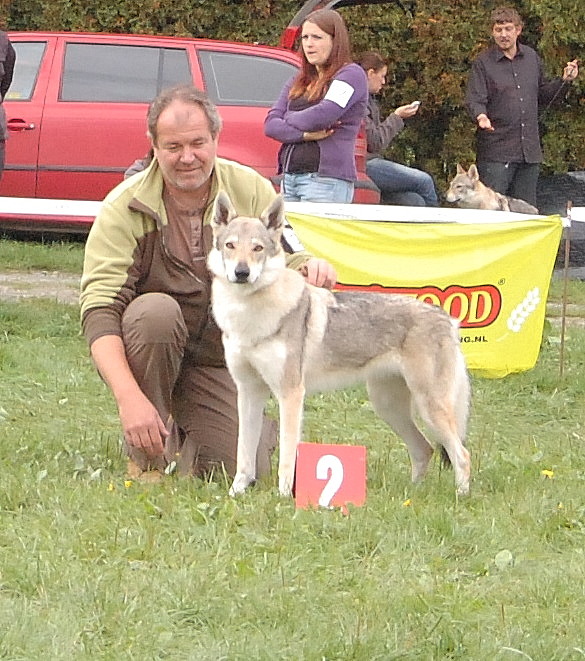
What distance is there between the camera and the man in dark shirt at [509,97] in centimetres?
973

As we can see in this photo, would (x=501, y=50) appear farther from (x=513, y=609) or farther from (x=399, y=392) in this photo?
(x=513, y=609)

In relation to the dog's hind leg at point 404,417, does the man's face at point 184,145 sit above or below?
above

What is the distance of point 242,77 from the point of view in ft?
31.9

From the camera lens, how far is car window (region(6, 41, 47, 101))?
31.8ft

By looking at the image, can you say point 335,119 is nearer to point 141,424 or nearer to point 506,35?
point 506,35

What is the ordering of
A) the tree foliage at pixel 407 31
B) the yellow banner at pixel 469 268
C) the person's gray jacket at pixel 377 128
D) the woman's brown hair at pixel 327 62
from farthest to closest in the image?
the tree foliage at pixel 407 31
the person's gray jacket at pixel 377 128
the woman's brown hair at pixel 327 62
the yellow banner at pixel 469 268

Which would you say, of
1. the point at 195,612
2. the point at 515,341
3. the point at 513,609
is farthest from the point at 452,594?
the point at 515,341

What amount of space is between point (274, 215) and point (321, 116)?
3097 mm

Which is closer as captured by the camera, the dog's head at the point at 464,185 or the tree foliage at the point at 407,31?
the dog's head at the point at 464,185

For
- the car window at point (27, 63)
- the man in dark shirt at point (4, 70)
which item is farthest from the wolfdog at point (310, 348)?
the car window at point (27, 63)

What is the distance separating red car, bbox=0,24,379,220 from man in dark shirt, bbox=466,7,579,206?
1240mm

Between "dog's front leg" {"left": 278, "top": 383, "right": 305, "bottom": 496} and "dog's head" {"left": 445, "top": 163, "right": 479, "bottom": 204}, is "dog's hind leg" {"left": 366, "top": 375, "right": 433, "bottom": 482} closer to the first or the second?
"dog's front leg" {"left": 278, "top": 383, "right": 305, "bottom": 496}

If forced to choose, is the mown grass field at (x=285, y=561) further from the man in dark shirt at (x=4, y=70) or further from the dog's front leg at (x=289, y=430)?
the man in dark shirt at (x=4, y=70)

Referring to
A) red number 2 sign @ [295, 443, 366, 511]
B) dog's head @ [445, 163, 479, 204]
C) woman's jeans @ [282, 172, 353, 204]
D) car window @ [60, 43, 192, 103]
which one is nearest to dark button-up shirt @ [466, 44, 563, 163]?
dog's head @ [445, 163, 479, 204]
